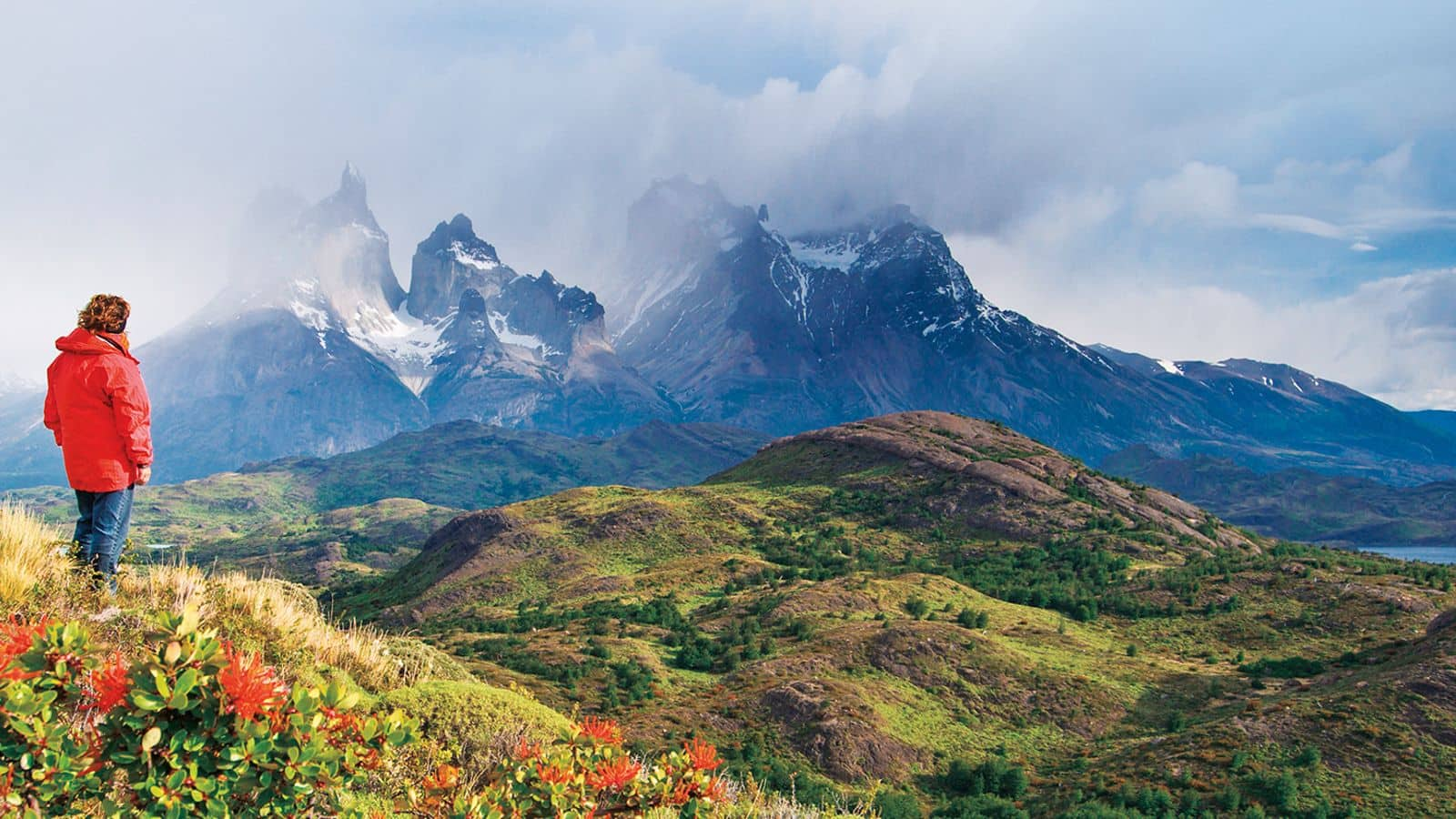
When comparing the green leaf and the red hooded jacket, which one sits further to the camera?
the red hooded jacket

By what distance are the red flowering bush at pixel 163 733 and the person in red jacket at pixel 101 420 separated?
6.29 metres

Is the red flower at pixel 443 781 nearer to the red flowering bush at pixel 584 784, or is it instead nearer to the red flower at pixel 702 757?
the red flowering bush at pixel 584 784

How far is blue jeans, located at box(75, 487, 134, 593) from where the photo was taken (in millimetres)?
11992

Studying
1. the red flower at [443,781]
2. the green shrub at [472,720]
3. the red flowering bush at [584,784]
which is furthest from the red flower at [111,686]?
the green shrub at [472,720]

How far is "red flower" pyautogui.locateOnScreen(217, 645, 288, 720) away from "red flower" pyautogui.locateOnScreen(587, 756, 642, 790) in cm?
256

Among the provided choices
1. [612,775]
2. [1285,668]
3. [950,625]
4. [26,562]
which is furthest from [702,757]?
[1285,668]

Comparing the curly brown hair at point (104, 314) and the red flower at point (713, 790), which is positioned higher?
the curly brown hair at point (104, 314)

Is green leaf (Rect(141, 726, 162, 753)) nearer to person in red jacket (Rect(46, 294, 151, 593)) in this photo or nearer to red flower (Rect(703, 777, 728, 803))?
red flower (Rect(703, 777, 728, 803))

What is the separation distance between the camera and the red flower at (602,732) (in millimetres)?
8008

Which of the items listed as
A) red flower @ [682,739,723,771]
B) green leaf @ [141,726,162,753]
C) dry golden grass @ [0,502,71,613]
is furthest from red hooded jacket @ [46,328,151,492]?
red flower @ [682,739,723,771]

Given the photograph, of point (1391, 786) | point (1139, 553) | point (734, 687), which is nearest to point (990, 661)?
point (734, 687)

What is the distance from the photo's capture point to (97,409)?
1177 centimetres

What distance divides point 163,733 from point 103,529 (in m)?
7.66

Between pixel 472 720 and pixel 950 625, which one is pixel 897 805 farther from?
pixel 472 720
